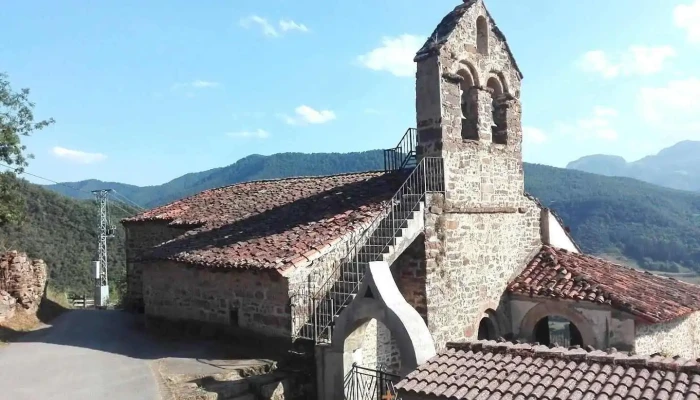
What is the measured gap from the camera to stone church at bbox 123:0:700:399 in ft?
31.2

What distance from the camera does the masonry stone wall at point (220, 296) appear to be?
10.1 metres

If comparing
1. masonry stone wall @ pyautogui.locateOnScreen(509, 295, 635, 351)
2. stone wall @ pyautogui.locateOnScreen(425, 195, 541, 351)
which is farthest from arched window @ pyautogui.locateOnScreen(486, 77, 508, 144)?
masonry stone wall @ pyautogui.locateOnScreen(509, 295, 635, 351)

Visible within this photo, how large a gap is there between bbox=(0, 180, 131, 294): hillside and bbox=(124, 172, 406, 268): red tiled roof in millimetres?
21912

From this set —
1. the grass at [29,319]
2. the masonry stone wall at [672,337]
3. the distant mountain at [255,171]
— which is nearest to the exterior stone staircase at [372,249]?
the masonry stone wall at [672,337]

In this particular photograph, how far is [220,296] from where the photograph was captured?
11.4m

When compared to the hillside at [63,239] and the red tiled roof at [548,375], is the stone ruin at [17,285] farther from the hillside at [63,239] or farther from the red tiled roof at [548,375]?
the hillside at [63,239]

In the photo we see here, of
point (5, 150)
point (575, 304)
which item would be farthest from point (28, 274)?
point (575, 304)

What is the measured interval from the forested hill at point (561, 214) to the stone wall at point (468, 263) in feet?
100

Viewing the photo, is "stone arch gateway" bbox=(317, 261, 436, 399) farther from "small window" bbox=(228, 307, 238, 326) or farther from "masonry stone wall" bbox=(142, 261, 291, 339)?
"small window" bbox=(228, 307, 238, 326)

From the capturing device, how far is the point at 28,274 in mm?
15109

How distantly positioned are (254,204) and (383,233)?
19.5 ft

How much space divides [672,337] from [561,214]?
7973 cm

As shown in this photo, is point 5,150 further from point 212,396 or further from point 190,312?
point 212,396

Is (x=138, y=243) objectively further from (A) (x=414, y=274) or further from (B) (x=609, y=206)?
(B) (x=609, y=206)
